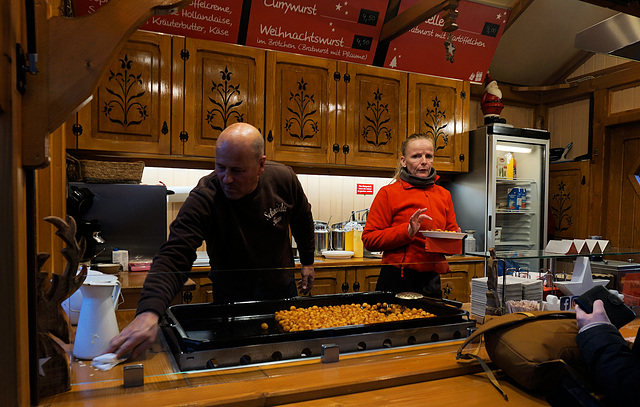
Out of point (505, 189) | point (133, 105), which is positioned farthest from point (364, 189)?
point (133, 105)

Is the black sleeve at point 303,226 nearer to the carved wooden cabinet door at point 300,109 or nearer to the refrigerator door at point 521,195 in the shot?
the carved wooden cabinet door at point 300,109

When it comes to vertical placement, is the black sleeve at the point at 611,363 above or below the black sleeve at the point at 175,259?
below

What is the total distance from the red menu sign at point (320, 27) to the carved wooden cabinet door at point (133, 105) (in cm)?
80

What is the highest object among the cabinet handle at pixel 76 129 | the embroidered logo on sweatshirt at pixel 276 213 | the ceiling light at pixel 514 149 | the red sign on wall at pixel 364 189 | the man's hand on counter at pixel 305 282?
the ceiling light at pixel 514 149

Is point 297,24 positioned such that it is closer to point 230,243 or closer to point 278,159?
point 278,159

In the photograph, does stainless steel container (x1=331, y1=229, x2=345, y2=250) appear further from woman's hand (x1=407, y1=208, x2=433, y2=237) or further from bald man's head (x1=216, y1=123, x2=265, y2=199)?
bald man's head (x1=216, y1=123, x2=265, y2=199)

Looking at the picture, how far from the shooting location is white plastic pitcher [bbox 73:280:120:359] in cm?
112

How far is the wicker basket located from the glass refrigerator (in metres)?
2.89

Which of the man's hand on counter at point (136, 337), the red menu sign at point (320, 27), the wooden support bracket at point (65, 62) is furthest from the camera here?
the red menu sign at point (320, 27)

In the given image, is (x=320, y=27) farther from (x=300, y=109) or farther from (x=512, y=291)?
(x=512, y=291)

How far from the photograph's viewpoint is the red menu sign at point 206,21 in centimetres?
330

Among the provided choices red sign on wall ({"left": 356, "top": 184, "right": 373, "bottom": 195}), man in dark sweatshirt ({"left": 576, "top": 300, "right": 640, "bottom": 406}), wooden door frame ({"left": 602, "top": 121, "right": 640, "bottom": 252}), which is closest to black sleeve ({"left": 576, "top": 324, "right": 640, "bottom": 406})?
man in dark sweatshirt ({"left": 576, "top": 300, "right": 640, "bottom": 406})

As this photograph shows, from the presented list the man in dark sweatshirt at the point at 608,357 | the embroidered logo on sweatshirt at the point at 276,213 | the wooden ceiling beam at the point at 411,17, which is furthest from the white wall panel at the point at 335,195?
the man in dark sweatshirt at the point at 608,357

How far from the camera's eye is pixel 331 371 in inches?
45.0
